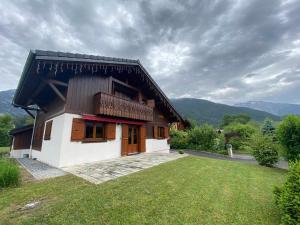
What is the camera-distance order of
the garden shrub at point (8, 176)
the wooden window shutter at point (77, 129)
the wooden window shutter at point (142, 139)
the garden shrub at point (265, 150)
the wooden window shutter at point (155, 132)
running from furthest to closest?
the wooden window shutter at point (155, 132), the wooden window shutter at point (142, 139), the garden shrub at point (265, 150), the wooden window shutter at point (77, 129), the garden shrub at point (8, 176)

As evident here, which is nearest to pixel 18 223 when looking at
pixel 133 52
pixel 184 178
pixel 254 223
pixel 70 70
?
pixel 254 223

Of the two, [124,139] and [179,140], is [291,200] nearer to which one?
[124,139]

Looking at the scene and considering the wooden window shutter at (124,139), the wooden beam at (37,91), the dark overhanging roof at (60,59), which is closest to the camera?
the dark overhanging roof at (60,59)

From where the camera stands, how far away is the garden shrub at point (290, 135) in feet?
25.5

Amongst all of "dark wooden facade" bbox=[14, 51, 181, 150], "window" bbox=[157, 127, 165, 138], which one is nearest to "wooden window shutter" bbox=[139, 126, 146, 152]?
"dark wooden facade" bbox=[14, 51, 181, 150]

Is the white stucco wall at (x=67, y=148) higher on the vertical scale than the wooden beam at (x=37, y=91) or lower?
lower

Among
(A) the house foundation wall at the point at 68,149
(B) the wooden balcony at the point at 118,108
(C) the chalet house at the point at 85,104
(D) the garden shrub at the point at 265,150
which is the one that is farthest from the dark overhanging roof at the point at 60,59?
(D) the garden shrub at the point at 265,150

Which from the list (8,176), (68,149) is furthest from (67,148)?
(8,176)

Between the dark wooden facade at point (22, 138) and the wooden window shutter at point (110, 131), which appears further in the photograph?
the dark wooden facade at point (22, 138)

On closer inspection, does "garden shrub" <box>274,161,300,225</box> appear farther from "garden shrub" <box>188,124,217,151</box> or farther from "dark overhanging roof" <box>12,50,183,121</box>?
"garden shrub" <box>188,124,217,151</box>

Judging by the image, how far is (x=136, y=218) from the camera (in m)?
3.05

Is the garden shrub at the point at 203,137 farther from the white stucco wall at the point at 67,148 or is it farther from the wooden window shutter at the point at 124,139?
the white stucco wall at the point at 67,148

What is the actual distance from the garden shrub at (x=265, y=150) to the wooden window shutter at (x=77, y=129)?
1043cm

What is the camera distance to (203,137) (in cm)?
1984
